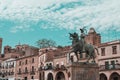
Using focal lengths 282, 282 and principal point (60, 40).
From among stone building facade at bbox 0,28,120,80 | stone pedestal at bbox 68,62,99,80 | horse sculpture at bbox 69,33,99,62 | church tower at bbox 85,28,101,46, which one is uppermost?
church tower at bbox 85,28,101,46

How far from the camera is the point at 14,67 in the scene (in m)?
92.3

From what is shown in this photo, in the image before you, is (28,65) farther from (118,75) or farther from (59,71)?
(118,75)

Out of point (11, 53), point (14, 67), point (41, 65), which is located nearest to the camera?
point (41, 65)

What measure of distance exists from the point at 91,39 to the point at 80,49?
124 ft

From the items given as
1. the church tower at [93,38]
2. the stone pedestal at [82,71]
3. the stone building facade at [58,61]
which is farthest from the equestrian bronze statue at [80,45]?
the church tower at [93,38]

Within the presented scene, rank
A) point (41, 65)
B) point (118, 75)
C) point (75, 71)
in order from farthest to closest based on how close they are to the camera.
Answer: point (41, 65), point (118, 75), point (75, 71)

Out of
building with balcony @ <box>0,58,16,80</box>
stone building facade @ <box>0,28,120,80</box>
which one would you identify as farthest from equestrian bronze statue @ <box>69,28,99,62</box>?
building with balcony @ <box>0,58,16,80</box>

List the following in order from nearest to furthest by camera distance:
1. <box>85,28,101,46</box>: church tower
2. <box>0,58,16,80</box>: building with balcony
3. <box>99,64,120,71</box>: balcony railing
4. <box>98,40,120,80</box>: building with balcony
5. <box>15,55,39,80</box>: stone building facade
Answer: <box>99,64,120,71</box>: balcony railing, <box>98,40,120,80</box>: building with balcony, <box>85,28,101,46</box>: church tower, <box>15,55,39,80</box>: stone building facade, <box>0,58,16,80</box>: building with balcony

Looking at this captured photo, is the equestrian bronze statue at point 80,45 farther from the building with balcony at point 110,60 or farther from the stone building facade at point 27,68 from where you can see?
the stone building facade at point 27,68

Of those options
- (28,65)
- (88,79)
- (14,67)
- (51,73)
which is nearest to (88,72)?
(88,79)

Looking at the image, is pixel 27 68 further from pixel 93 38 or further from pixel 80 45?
pixel 80 45

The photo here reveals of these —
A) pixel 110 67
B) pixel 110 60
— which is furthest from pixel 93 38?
pixel 110 67

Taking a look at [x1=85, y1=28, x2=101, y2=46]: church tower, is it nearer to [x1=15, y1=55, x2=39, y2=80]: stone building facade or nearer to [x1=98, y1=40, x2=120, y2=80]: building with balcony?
[x1=98, y1=40, x2=120, y2=80]: building with balcony

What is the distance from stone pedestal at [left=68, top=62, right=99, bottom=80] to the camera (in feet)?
94.0
